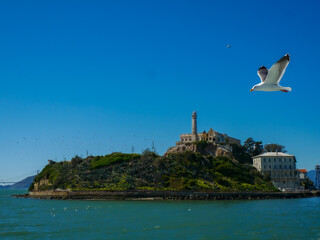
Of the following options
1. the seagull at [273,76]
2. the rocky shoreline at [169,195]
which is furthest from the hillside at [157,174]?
the seagull at [273,76]

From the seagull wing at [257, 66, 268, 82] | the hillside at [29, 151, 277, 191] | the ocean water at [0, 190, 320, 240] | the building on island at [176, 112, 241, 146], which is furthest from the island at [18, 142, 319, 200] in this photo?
the seagull wing at [257, 66, 268, 82]

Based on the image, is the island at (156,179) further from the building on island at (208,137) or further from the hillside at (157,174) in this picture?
the building on island at (208,137)

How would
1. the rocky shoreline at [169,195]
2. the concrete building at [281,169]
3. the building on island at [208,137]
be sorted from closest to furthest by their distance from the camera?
the rocky shoreline at [169,195], the concrete building at [281,169], the building on island at [208,137]

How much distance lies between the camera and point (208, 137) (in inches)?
4958

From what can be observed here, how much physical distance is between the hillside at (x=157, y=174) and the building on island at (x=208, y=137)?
24132 mm

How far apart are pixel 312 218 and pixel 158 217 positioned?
59.1 ft

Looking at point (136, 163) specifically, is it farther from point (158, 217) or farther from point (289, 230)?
point (289, 230)

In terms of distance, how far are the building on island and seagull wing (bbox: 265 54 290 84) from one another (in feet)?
329

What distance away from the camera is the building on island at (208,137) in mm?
122450

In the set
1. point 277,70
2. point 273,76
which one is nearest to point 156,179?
point 273,76

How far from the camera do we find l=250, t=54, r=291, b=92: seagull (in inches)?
642

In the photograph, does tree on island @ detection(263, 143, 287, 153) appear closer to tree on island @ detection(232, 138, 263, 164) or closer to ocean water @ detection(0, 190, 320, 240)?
tree on island @ detection(232, 138, 263, 164)

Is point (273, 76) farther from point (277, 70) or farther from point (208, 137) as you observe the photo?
point (208, 137)

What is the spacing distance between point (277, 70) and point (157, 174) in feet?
236
